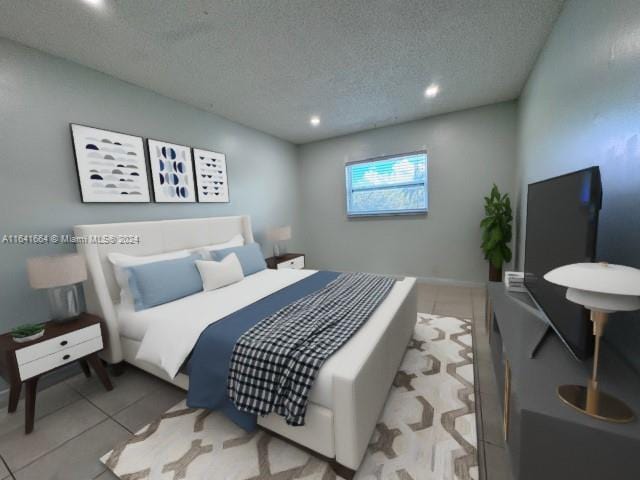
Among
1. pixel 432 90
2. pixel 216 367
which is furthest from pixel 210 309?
pixel 432 90

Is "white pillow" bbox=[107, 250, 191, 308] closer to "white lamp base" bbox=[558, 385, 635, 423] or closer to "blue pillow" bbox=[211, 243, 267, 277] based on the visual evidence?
"blue pillow" bbox=[211, 243, 267, 277]

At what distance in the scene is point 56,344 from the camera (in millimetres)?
1678

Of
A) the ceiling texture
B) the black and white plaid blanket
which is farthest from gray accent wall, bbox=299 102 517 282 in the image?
the black and white plaid blanket

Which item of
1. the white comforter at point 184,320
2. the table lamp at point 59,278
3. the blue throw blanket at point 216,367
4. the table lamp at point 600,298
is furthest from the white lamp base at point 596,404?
the table lamp at point 59,278

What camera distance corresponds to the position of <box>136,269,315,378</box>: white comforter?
5.24 feet

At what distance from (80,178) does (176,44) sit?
1.34m

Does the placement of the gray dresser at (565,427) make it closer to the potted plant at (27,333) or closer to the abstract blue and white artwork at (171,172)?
the potted plant at (27,333)

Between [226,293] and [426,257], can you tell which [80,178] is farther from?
[426,257]

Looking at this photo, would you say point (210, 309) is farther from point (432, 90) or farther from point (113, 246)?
point (432, 90)

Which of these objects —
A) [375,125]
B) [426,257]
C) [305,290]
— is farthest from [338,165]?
[305,290]

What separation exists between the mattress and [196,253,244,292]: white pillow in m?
0.07

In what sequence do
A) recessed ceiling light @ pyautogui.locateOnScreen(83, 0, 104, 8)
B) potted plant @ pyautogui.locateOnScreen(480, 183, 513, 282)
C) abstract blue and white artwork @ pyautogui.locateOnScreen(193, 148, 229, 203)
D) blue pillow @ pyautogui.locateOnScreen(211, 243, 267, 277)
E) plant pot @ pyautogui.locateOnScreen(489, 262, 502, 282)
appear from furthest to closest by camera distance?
plant pot @ pyautogui.locateOnScreen(489, 262, 502, 282)
potted plant @ pyautogui.locateOnScreen(480, 183, 513, 282)
abstract blue and white artwork @ pyautogui.locateOnScreen(193, 148, 229, 203)
blue pillow @ pyautogui.locateOnScreen(211, 243, 267, 277)
recessed ceiling light @ pyautogui.locateOnScreen(83, 0, 104, 8)

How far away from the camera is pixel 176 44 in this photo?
195cm

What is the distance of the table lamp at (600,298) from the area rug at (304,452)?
72cm
